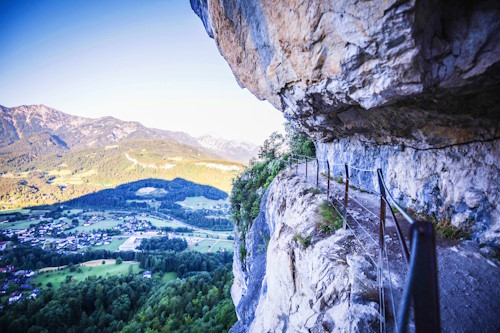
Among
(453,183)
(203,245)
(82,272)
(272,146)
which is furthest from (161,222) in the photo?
(453,183)

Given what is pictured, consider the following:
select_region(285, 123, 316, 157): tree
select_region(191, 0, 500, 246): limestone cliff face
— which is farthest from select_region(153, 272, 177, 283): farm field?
select_region(191, 0, 500, 246): limestone cliff face

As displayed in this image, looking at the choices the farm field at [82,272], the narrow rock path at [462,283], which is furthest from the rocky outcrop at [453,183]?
the farm field at [82,272]

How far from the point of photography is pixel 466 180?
431cm

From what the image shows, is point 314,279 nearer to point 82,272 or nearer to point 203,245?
point 82,272

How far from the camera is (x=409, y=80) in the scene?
3.49 metres

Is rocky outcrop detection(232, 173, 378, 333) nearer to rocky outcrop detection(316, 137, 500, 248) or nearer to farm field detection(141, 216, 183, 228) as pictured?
rocky outcrop detection(316, 137, 500, 248)

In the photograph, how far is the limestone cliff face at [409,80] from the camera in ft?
10.00

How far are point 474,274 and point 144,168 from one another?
201 m

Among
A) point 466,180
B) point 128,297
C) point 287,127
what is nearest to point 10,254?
point 128,297

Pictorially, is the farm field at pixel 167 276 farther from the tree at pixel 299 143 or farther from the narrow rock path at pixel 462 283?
the narrow rock path at pixel 462 283

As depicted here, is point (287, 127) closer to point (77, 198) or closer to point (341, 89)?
point (341, 89)

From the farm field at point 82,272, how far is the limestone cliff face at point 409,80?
61424 millimetres

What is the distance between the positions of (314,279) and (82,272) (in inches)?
2747

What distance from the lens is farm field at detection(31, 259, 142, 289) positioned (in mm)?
49438
